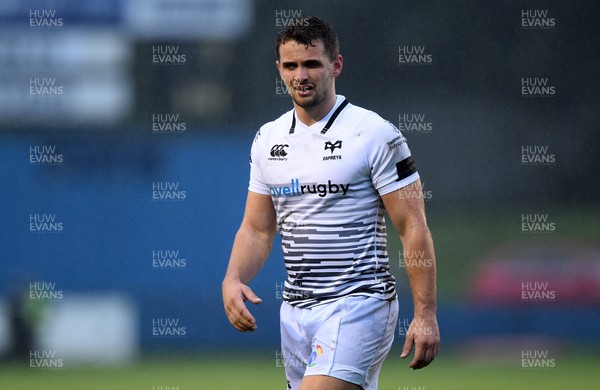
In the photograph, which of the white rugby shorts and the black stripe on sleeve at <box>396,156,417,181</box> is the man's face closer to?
the black stripe on sleeve at <box>396,156,417,181</box>

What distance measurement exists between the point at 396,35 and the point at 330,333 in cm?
317

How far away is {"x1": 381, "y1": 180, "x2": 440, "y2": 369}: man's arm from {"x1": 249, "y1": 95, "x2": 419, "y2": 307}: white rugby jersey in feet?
0.19

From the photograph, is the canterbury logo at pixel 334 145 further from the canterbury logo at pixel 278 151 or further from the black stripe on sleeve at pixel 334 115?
the canterbury logo at pixel 278 151

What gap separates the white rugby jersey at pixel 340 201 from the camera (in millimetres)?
3740

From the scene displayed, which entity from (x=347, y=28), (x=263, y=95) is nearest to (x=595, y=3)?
(x=347, y=28)

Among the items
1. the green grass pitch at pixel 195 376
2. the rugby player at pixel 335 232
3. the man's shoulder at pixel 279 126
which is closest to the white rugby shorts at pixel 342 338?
the rugby player at pixel 335 232

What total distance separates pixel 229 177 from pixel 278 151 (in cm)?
253

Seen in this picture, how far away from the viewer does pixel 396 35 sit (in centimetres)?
643

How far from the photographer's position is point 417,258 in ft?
12.0

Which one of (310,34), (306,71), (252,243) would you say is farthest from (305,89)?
(252,243)

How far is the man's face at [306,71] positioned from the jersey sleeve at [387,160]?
0.76ft

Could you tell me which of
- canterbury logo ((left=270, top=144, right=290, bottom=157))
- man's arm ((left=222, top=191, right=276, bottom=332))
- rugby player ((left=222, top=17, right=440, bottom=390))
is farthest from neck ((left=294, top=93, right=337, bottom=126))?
man's arm ((left=222, top=191, right=276, bottom=332))

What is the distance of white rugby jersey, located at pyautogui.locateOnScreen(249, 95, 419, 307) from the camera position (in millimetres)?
3740

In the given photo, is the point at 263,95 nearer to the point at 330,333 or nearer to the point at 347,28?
the point at 347,28
